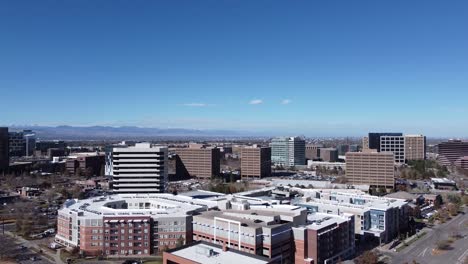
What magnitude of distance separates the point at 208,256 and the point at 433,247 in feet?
69.7

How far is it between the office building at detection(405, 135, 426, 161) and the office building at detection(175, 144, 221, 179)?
47804 millimetres

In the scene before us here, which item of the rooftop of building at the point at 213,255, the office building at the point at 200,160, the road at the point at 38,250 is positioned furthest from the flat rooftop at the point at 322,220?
the office building at the point at 200,160

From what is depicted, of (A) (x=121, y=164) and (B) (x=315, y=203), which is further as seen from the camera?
(A) (x=121, y=164)

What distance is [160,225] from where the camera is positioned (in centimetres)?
3156

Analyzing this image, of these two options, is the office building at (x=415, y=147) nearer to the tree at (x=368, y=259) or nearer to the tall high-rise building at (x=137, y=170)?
the tall high-rise building at (x=137, y=170)

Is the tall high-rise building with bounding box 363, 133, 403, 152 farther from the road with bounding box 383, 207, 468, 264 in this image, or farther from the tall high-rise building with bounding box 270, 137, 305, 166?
the road with bounding box 383, 207, 468, 264

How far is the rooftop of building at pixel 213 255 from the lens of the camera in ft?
70.2

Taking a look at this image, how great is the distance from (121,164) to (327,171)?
170 feet

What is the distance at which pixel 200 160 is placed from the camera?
3204 inches

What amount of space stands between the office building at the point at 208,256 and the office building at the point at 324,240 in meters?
6.50

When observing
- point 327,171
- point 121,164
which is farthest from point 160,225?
point 327,171

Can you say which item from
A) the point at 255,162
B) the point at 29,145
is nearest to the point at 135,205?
the point at 255,162

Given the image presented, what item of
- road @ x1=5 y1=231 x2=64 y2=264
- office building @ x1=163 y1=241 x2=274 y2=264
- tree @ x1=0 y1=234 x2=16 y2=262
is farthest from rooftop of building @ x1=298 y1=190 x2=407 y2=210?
tree @ x1=0 y1=234 x2=16 y2=262

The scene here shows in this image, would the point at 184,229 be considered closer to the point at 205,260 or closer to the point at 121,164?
the point at 205,260
